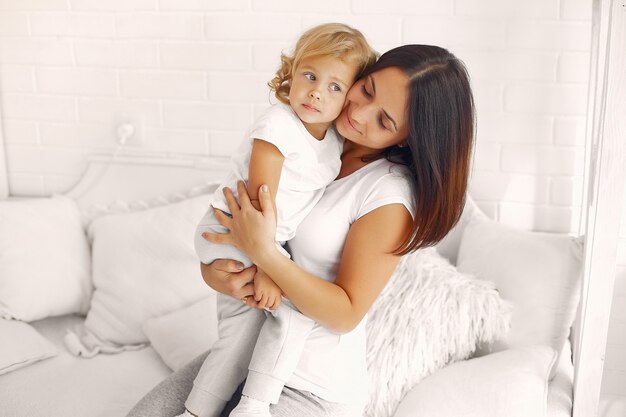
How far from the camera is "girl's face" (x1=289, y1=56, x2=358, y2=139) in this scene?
1275 millimetres

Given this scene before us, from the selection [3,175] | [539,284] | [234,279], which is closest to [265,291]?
[234,279]

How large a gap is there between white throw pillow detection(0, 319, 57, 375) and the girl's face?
3.93 feet

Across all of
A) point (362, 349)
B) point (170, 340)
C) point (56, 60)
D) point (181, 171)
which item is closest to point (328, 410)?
point (362, 349)

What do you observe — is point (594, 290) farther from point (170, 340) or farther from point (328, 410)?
point (170, 340)

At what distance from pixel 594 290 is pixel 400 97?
0.71 metres

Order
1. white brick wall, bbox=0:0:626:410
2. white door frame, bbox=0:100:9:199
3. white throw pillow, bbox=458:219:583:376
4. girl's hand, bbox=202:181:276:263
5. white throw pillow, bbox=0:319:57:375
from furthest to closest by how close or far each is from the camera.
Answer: white door frame, bbox=0:100:9:199 < white brick wall, bbox=0:0:626:410 < white throw pillow, bbox=0:319:57:375 < white throw pillow, bbox=458:219:583:376 < girl's hand, bbox=202:181:276:263

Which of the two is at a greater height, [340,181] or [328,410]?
[340,181]

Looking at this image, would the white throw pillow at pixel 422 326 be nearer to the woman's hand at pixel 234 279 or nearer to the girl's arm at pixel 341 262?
the girl's arm at pixel 341 262

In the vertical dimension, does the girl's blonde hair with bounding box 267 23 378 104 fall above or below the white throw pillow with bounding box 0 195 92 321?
above

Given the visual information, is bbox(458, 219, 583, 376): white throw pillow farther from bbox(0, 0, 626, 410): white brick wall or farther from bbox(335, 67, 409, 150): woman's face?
bbox(335, 67, 409, 150): woman's face

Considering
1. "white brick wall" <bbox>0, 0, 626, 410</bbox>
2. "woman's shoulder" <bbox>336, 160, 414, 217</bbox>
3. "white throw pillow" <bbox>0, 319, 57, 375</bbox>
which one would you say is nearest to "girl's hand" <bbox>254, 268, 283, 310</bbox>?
"woman's shoulder" <bbox>336, 160, 414, 217</bbox>

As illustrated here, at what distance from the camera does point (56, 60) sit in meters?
2.43

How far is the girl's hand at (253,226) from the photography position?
48.5 inches

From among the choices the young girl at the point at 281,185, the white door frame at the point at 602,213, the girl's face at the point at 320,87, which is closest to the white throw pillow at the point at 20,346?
the young girl at the point at 281,185
